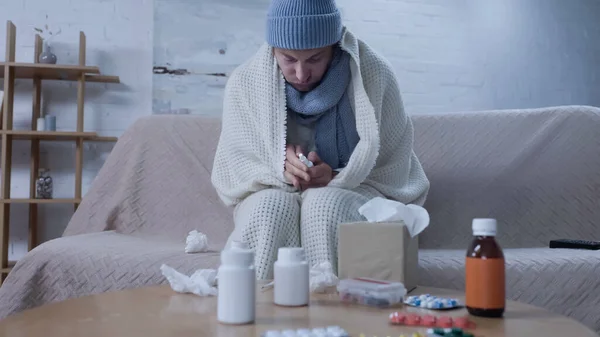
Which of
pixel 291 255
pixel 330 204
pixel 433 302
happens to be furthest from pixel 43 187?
pixel 433 302

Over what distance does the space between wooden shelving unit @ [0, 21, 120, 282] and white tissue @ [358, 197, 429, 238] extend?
1.99 meters

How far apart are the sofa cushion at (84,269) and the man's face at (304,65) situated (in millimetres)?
465

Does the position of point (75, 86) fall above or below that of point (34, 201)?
above

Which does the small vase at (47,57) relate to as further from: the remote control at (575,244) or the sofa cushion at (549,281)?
the remote control at (575,244)

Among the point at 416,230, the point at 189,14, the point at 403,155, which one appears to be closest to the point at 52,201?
the point at 189,14

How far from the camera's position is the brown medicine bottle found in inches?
28.9

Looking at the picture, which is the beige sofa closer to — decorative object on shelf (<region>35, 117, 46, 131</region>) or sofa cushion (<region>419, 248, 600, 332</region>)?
sofa cushion (<region>419, 248, 600, 332</region>)

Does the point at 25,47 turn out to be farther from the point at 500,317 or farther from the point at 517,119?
the point at 500,317

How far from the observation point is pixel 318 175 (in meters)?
1.41

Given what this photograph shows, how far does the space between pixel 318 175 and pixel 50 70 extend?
177 centimetres

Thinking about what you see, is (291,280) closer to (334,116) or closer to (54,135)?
(334,116)

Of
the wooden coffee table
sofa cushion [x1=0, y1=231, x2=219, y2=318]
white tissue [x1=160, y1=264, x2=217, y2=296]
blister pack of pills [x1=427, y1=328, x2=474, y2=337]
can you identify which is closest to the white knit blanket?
sofa cushion [x1=0, y1=231, x2=219, y2=318]

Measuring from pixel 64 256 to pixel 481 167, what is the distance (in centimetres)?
122

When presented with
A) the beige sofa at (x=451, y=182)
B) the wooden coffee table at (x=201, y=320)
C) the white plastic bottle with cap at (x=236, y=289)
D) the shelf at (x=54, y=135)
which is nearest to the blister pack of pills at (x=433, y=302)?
the wooden coffee table at (x=201, y=320)
